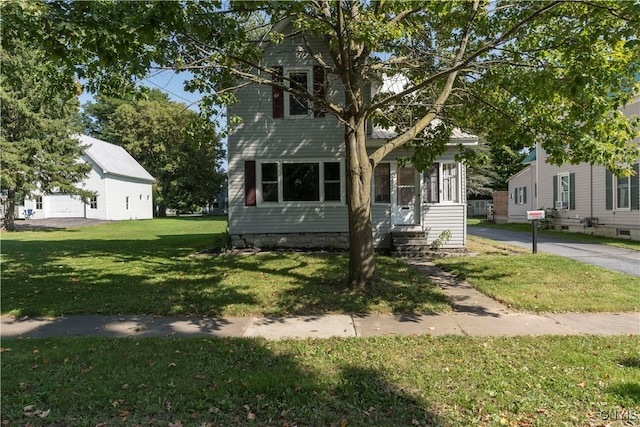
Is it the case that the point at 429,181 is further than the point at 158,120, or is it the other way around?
the point at 158,120

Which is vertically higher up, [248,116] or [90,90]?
[248,116]

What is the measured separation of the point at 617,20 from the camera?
20.6ft

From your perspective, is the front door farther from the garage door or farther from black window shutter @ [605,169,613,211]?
the garage door

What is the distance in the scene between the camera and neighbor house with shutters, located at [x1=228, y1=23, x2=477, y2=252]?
13.1 meters

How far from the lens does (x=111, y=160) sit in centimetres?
3431

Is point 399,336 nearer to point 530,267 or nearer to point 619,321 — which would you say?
point 619,321

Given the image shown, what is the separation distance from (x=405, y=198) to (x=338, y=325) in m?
8.56

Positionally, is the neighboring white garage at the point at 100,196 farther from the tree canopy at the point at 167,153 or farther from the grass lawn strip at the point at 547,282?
the grass lawn strip at the point at 547,282

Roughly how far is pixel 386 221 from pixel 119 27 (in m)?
10.4

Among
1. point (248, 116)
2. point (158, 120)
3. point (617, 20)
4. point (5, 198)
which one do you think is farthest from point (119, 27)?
point (158, 120)

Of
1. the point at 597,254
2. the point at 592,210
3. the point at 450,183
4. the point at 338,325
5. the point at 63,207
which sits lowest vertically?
the point at 338,325

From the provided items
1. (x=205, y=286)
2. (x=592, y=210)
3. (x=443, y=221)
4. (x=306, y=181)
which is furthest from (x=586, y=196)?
(x=205, y=286)

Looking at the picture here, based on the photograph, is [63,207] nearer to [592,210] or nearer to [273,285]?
[273,285]

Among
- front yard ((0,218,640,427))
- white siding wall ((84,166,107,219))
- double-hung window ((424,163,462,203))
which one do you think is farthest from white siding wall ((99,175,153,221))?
double-hung window ((424,163,462,203))
